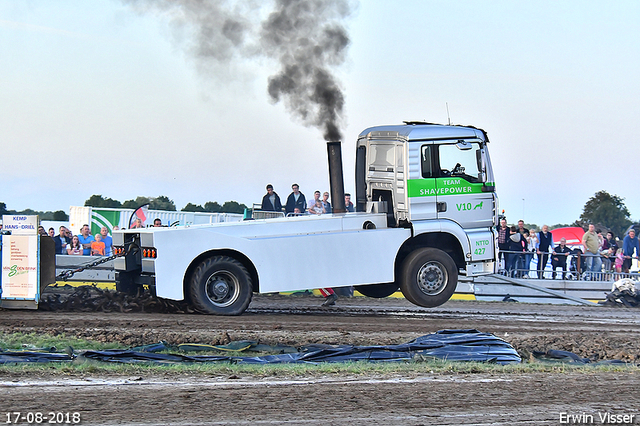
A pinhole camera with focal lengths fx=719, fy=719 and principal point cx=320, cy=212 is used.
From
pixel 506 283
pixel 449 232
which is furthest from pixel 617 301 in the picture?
pixel 449 232

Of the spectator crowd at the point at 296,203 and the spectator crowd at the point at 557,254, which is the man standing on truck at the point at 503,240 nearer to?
the spectator crowd at the point at 557,254

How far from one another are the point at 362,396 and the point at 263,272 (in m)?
6.02

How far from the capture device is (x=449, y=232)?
499 inches

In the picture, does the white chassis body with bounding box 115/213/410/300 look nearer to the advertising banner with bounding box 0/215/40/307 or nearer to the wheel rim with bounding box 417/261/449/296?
the wheel rim with bounding box 417/261/449/296

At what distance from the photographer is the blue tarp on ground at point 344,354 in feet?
24.4

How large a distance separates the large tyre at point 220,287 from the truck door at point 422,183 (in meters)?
3.12

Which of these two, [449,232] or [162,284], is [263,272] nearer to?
[162,284]

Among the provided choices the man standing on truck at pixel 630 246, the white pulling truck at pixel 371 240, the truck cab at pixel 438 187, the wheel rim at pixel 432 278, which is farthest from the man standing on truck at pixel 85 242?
the man standing on truck at pixel 630 246

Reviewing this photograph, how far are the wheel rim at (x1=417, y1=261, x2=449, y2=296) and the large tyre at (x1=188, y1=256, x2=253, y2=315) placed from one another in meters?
3.06

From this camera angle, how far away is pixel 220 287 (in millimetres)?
11875

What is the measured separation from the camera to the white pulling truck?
11617mm

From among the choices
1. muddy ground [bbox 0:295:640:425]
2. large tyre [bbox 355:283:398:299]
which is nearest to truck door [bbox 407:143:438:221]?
large tyre [bbox 355:283:398:299]

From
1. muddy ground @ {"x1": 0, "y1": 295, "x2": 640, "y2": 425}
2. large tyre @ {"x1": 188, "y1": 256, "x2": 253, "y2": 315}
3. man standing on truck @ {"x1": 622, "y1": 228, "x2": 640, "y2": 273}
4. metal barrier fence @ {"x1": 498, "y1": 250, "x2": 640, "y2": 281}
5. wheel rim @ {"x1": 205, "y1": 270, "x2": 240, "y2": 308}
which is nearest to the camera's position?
muddy ground @ {"x1": 0, "y1": 295, "x2": 640, "y2": 425}

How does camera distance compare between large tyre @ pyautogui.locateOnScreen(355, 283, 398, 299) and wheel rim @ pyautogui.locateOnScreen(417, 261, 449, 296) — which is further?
large tyre @ pyautogui.locateOnScreen(355, 283, 398, 299)
